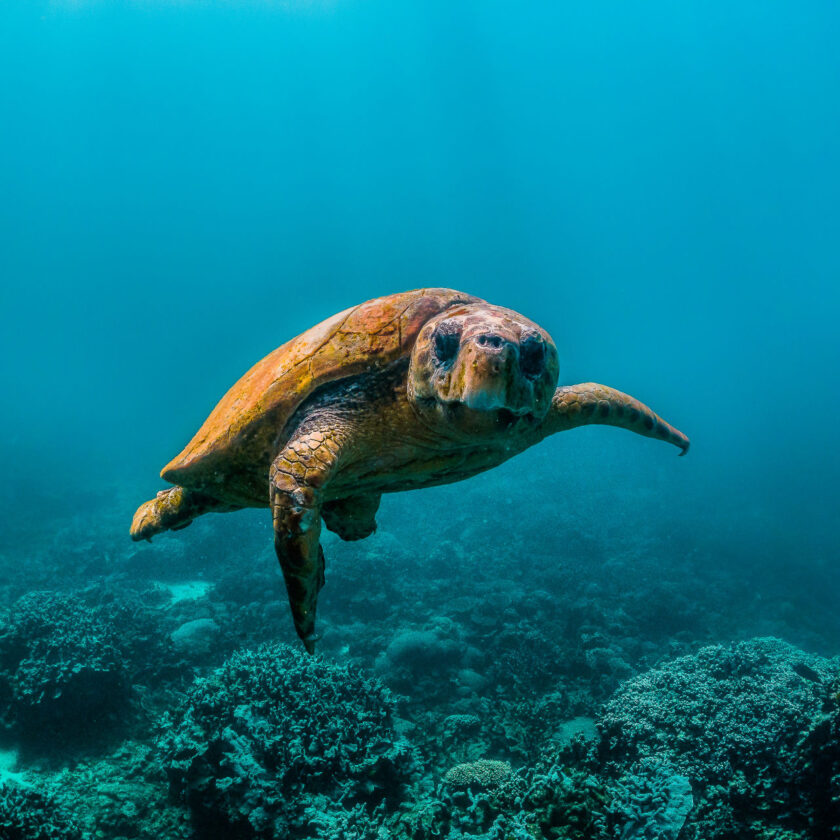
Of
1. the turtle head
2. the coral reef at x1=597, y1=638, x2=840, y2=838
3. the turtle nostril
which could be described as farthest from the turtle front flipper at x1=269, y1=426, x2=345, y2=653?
the coral reef at x1=597, y1=638, x2=840, y2=838

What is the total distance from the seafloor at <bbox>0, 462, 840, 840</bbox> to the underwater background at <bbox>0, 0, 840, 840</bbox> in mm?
49

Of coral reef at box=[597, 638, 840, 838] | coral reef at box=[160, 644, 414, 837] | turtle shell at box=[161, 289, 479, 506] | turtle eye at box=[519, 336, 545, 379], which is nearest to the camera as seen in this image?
turtle eye at box=[519, 336, 545, 379]

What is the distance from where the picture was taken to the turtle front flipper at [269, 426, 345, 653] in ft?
7.26

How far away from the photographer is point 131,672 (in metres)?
7.05

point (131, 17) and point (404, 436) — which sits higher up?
point (131, 17)

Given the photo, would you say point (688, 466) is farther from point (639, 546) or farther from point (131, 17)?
point (131, 17)

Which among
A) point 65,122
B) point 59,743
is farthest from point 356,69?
point 59,743

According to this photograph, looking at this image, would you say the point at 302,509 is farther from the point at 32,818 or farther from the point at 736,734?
the point at 736,734

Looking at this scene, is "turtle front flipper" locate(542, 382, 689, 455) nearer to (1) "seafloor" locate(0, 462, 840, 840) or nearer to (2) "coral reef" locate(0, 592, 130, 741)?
(1) "seafloor" locate(0, 462, 840, 840)

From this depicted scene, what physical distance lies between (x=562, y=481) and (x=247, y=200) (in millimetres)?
90823

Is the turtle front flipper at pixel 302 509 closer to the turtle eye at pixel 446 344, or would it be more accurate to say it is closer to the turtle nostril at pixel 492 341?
the turtle eye at pixel 446 344

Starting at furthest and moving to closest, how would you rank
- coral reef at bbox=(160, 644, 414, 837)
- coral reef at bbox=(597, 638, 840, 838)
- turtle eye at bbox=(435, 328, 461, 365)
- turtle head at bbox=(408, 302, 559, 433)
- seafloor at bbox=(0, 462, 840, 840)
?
1. coral reef at bbox=(160, 644, 414, 837)
2. seafloor at bbox=(0, 462, 840, 840)
3. coral reef at bbox=(597, 638, 840, 838)
4. turtle eye at bbox=(435, 328, 461, 365)
5. turtle head at bbox=(408, 302, 559, 433)

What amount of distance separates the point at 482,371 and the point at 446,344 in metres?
0.39

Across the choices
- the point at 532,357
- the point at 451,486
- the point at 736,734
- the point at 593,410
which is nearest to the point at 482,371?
the point at 532,357
